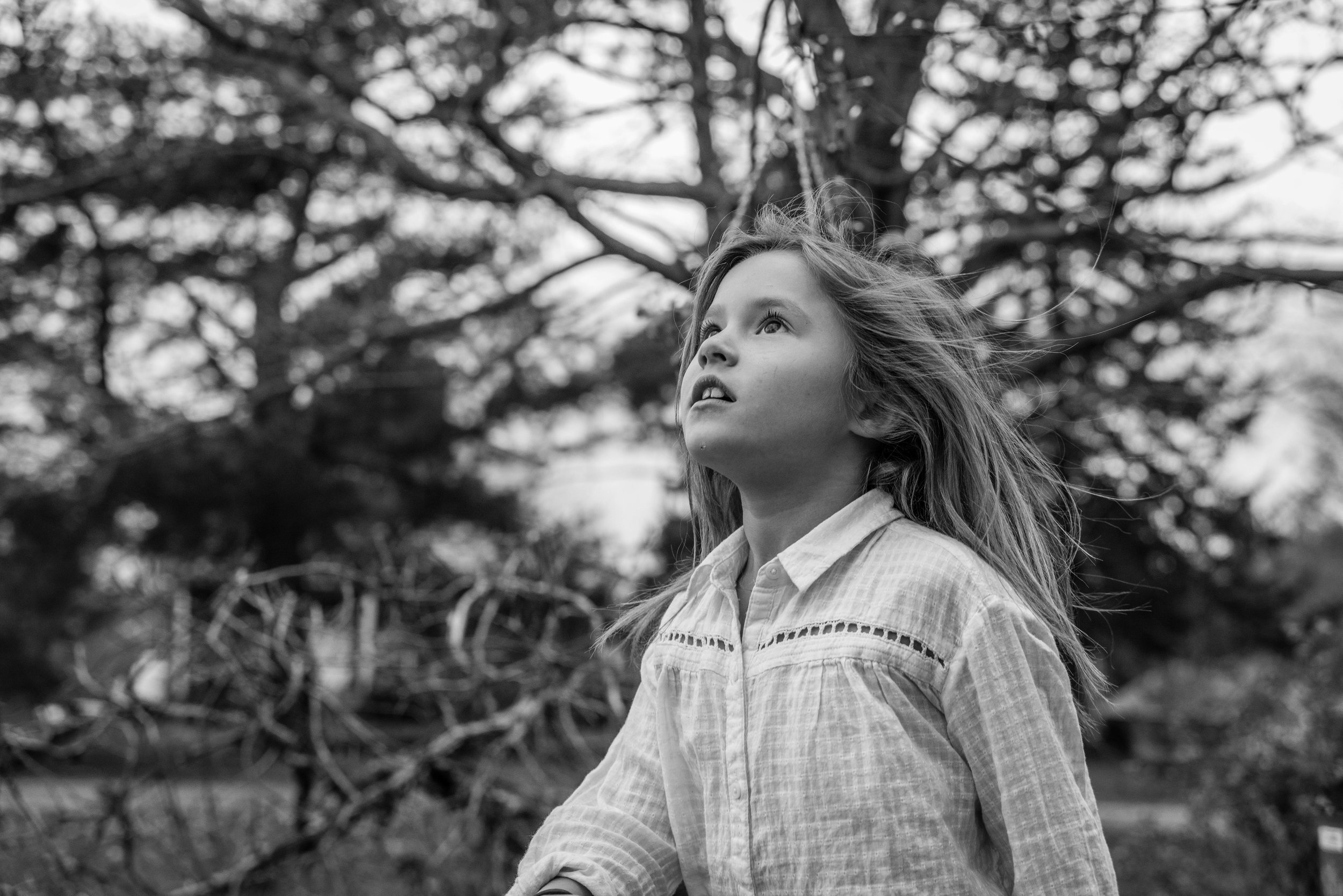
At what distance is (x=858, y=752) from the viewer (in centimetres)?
138

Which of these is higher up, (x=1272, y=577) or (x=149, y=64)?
(x=149, y=64)

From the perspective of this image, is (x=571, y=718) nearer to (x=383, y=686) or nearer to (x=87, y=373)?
(x=383, y=686)

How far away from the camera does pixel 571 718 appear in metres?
3.64

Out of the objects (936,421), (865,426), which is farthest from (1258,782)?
(865,426)

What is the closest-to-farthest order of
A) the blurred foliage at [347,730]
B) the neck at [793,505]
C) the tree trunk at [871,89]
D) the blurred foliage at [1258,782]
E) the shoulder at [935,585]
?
the shoulder at [935,585]
the neck at [793,505]
the tree trunk at [871,89]
the blurred foliage at [347,730]
the blurred foliage at [1258,782]

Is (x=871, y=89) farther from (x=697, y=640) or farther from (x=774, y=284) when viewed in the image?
(x=697, y=640)

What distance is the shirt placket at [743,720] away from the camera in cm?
143

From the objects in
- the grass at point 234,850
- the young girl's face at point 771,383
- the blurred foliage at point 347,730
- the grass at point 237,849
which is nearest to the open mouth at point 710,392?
the young girl's face at point 771,383

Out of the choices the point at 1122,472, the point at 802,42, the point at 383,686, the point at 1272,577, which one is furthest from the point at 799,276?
the point at 1272,577

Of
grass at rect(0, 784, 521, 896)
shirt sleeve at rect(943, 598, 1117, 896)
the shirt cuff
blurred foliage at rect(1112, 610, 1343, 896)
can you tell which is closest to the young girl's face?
shirt sleeve at rect(943, 598, 1117, 896)

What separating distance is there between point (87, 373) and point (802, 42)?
30.4 feet

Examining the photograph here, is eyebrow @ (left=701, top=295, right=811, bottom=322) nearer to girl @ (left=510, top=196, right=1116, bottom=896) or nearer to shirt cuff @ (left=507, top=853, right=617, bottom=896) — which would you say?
girl @ (left=510, top=196, right=1116, bottom=896)

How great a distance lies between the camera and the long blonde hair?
162cm

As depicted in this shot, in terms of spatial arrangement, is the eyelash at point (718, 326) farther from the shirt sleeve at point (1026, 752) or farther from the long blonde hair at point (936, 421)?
the shirt sleeve at point (1026, 752)
